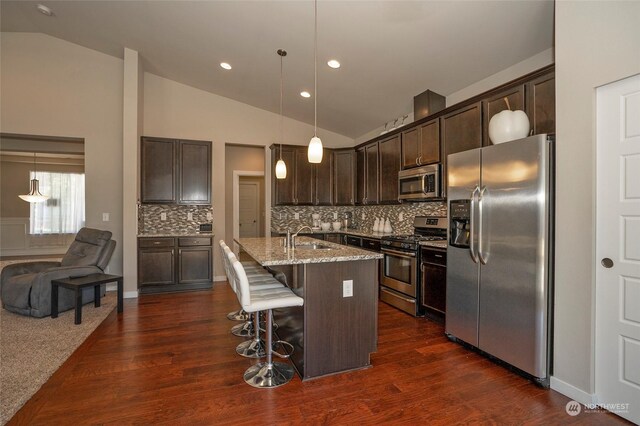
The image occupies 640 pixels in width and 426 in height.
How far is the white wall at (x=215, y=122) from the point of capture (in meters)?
5.56

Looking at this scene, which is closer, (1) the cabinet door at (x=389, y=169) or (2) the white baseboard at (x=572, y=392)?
(2) the white baseboard at (x=572, y=392)

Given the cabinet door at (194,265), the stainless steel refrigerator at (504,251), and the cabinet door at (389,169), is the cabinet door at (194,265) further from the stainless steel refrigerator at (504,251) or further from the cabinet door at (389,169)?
the stainless steel refrigerator at (504,251)

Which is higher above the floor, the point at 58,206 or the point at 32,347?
the point at 58,206

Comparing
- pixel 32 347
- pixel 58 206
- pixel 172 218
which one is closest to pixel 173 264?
pixel 172 218

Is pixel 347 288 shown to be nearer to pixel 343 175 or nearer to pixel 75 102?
pixel 343 175

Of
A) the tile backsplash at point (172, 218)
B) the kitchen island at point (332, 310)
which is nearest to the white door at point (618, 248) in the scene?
the kitchen island at point (332, 310)

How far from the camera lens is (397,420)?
1922 millimetres

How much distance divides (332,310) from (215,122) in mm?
4674

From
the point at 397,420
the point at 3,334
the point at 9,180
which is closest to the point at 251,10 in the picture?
the point at 397,420

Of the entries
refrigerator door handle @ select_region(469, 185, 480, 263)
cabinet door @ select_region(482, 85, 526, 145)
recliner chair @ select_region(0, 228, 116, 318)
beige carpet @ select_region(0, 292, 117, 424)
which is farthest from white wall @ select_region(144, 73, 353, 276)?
refrigerator door handle @ select_region(469, 185, 480, 263)

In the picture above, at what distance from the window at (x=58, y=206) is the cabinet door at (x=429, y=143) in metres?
8.66

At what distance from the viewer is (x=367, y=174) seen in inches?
222

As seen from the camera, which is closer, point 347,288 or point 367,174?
point 347,288

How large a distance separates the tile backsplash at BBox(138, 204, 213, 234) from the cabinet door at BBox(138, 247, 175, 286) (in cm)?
54
